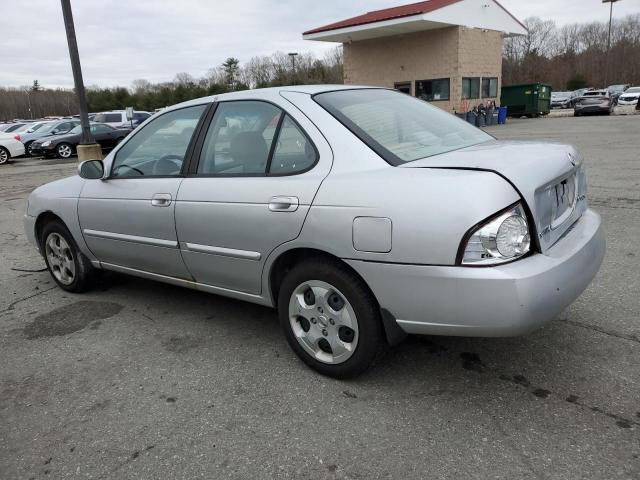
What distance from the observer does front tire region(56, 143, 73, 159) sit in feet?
70.5

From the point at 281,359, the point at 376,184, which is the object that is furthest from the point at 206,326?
the point at 376,184

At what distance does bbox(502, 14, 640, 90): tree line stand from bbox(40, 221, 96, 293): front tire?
62033mm

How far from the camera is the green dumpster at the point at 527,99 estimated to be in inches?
1260

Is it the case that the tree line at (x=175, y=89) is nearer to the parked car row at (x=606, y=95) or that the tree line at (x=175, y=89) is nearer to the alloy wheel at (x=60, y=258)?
the parked car row at (x=606, y=95)

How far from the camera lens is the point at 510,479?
2.09 metres

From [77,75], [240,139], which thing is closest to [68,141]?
[77,75]

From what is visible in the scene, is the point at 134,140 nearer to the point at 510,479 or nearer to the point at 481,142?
the point at 481,142

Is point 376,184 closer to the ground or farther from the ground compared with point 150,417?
farther from the ground

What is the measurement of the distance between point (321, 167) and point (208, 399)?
137cm

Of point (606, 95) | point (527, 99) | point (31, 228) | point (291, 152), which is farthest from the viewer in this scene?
point (527, 99)

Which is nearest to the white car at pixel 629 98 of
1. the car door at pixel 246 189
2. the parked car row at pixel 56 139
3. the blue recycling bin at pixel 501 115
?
the blue recycling bin at pixel 501 115

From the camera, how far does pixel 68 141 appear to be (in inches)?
852

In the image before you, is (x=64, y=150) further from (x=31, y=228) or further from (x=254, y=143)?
(x=254, y=143)

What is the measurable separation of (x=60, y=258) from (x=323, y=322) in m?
2.89
